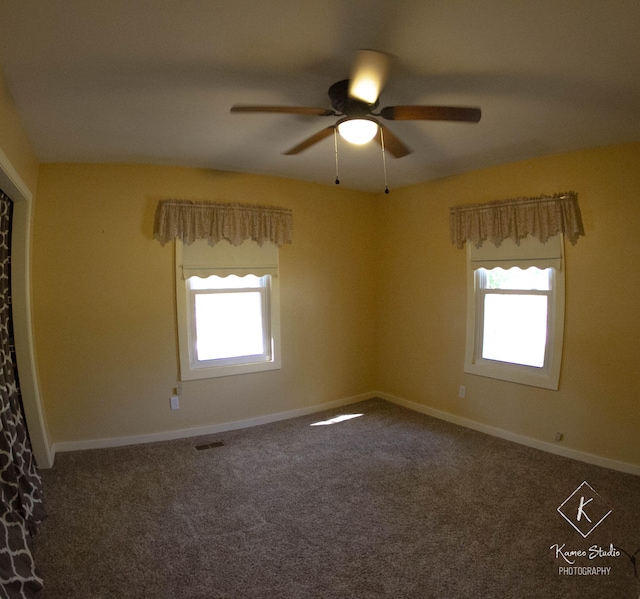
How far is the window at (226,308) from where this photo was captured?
369 cm

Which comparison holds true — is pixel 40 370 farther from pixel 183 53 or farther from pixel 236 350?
pixel 183 53

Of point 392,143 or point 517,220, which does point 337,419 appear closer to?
point 517,220

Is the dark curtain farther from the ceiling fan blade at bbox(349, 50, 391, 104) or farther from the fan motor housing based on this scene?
the ceiling fan blade at bbox(349, 50, 391, 104)

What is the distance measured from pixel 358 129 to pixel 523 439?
301 centimetres

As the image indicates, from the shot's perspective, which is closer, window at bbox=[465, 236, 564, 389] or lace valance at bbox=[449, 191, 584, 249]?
lace valance at bbox=[449, 191, 584, 249]

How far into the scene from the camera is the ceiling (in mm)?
1547

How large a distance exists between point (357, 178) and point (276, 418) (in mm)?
2600

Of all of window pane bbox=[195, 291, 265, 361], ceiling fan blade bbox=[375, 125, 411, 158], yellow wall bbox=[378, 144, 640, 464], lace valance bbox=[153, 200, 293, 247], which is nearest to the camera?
ceiling fan blade bbox=[375, 125, 411, 158]

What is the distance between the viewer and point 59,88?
208 cm

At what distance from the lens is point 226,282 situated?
3.92 metres

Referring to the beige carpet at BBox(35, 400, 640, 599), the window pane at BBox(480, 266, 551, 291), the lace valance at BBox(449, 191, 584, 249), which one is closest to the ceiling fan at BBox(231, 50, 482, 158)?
the lace valance at BBox(449, 191, 584, 249)

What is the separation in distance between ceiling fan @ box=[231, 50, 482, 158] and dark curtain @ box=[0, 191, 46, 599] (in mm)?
A: 2135

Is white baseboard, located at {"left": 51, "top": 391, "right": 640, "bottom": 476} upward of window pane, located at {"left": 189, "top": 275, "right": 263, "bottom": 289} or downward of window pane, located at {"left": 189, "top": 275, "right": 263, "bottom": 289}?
downward

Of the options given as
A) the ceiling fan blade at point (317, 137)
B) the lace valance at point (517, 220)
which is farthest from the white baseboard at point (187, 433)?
the ceiling fan blade at point (317, 137)
